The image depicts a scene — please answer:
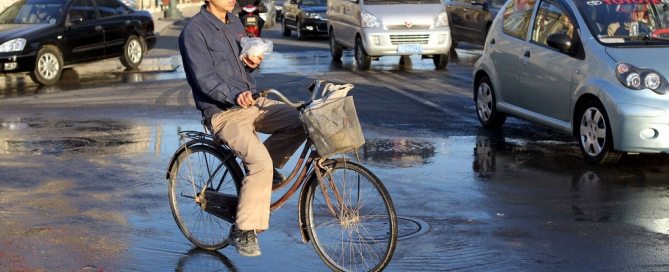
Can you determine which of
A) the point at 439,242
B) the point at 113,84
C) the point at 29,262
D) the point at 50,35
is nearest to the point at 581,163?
the point at 439,242

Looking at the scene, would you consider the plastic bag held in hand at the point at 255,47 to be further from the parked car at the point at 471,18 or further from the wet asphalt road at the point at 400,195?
the parked car at the point at 471,18

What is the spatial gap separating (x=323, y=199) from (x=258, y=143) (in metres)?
0.47

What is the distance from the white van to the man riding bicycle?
1384 cm

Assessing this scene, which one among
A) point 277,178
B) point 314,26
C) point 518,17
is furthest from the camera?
point 314,26

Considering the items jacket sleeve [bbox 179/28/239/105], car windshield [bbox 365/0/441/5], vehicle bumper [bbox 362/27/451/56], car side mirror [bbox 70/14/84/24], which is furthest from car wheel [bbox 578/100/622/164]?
car side mirror [bbox 70/14/84/24]

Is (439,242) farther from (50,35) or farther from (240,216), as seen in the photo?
(50,35)

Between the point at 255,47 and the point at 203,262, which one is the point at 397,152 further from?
the point at 255,47

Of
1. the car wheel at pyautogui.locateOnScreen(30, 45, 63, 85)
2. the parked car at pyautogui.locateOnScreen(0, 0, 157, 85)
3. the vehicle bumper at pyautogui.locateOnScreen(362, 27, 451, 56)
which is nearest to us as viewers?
the parked car at pyautogui.locateOnScreen(0, 0, 157, 85)

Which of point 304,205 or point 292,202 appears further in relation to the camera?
point 292,202

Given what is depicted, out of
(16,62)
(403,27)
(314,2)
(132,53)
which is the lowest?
(314,2)

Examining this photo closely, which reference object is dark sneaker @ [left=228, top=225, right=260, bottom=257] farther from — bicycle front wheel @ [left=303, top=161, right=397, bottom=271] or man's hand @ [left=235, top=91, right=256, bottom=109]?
man's hand @ [left=235, top=91, right=256, bottom=109]

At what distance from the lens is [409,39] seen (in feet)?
66.3

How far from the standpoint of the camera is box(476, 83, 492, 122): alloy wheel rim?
1205 cm

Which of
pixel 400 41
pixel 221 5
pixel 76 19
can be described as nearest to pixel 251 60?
pixel 221 5
